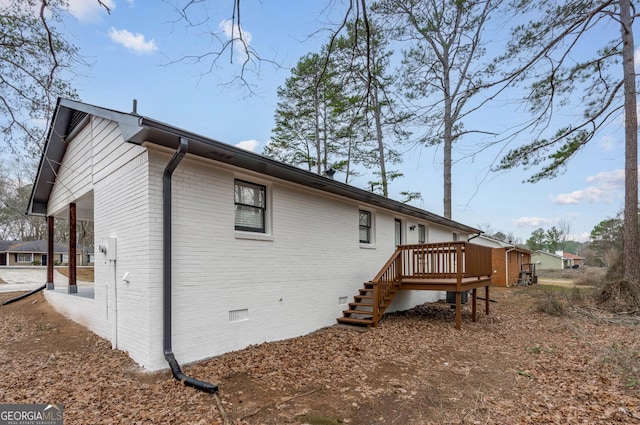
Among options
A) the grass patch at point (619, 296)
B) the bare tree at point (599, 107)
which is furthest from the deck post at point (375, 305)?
the grass patch at point (619, 296)

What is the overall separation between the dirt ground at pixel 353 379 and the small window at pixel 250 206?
229cm

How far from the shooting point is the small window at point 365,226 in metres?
9.94

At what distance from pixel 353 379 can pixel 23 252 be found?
44.8 m

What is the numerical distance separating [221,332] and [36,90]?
17.0ft

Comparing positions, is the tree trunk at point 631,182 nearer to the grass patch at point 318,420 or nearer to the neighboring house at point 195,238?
the neighboring house at point 195,238

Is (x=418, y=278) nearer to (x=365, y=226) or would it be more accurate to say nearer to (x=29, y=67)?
(x=365, y=226)

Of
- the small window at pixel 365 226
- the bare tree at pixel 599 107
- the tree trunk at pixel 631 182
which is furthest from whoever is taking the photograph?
the tree trunk at pixel 631 182

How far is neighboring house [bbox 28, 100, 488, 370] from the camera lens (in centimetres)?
499

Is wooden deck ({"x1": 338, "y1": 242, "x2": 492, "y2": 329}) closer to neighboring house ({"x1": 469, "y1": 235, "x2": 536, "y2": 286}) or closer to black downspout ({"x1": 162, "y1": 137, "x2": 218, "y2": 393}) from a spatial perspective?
black downspout ({"x1": 162, "y1": 137, "x2": 218, "y2": 393})

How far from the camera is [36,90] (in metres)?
5.64

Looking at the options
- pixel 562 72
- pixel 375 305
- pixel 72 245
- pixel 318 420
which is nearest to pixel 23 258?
pixel 72 245

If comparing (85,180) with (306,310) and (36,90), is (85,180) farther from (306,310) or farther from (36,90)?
(306,310)

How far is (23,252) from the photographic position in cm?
3572

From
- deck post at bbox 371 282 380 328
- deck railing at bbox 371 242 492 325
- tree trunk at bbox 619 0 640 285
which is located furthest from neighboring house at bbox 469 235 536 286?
deck post at bbox 371 282 380 328
